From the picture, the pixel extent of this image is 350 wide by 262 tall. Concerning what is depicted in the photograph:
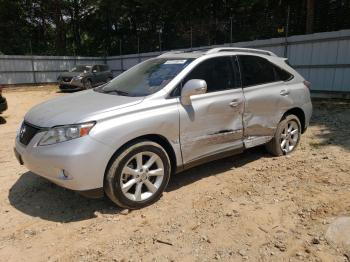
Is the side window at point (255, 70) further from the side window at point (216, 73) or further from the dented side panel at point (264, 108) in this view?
the side window at point (216, 73)

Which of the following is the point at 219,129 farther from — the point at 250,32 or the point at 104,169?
the point at 250,32

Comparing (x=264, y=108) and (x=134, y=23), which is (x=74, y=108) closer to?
(x=264, y=108)

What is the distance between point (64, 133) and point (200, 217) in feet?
5.47

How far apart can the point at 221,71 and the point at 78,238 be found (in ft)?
8.97

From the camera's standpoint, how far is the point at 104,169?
3.50 meters

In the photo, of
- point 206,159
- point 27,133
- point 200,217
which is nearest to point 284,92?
point 206,159

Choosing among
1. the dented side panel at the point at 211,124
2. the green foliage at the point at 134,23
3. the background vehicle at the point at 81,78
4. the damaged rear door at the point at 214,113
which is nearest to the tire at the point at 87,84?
the background vehicle at the point at 81,78

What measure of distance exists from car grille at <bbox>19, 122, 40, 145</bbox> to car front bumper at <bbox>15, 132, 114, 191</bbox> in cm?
18

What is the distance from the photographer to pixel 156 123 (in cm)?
379

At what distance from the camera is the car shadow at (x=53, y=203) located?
3.77 m

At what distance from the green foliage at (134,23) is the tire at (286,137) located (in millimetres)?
9524

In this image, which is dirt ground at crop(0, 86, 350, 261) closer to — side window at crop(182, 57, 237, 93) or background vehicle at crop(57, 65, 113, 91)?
side window at crop(182, 57, 237, 93)

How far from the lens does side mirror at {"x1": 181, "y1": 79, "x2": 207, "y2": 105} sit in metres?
3.93

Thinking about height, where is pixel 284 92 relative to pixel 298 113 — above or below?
above
